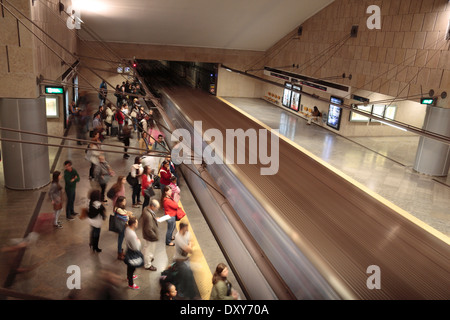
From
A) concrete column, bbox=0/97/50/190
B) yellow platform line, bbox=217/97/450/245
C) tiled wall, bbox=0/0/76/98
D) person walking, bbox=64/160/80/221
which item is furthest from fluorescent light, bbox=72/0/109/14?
person walking, bbox=64/160/80/221

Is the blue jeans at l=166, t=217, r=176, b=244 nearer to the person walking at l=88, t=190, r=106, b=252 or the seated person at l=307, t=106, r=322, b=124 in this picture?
the person walking at l=88, t=190, r=106, b=252

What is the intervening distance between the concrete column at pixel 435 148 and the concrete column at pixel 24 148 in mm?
11124

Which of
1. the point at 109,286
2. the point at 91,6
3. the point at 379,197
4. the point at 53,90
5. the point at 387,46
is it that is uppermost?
the point at 91,6

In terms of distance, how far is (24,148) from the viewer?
25.7ft

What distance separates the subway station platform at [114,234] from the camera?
5.16 metres

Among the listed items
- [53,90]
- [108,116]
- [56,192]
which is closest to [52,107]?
[108,116]

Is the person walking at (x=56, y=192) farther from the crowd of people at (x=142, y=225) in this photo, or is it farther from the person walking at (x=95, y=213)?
the person walking at (x=95, y=213)

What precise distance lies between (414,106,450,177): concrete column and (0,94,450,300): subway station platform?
0.35m

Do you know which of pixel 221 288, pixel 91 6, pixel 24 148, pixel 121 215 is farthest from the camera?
pixel 91 6

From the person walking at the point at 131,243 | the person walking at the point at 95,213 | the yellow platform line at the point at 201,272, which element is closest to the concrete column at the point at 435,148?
the yellow platform line at the point at 201,272

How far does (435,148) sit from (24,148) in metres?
11.8

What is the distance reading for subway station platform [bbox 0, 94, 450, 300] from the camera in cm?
516

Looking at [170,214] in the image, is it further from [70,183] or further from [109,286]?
[70,183]
